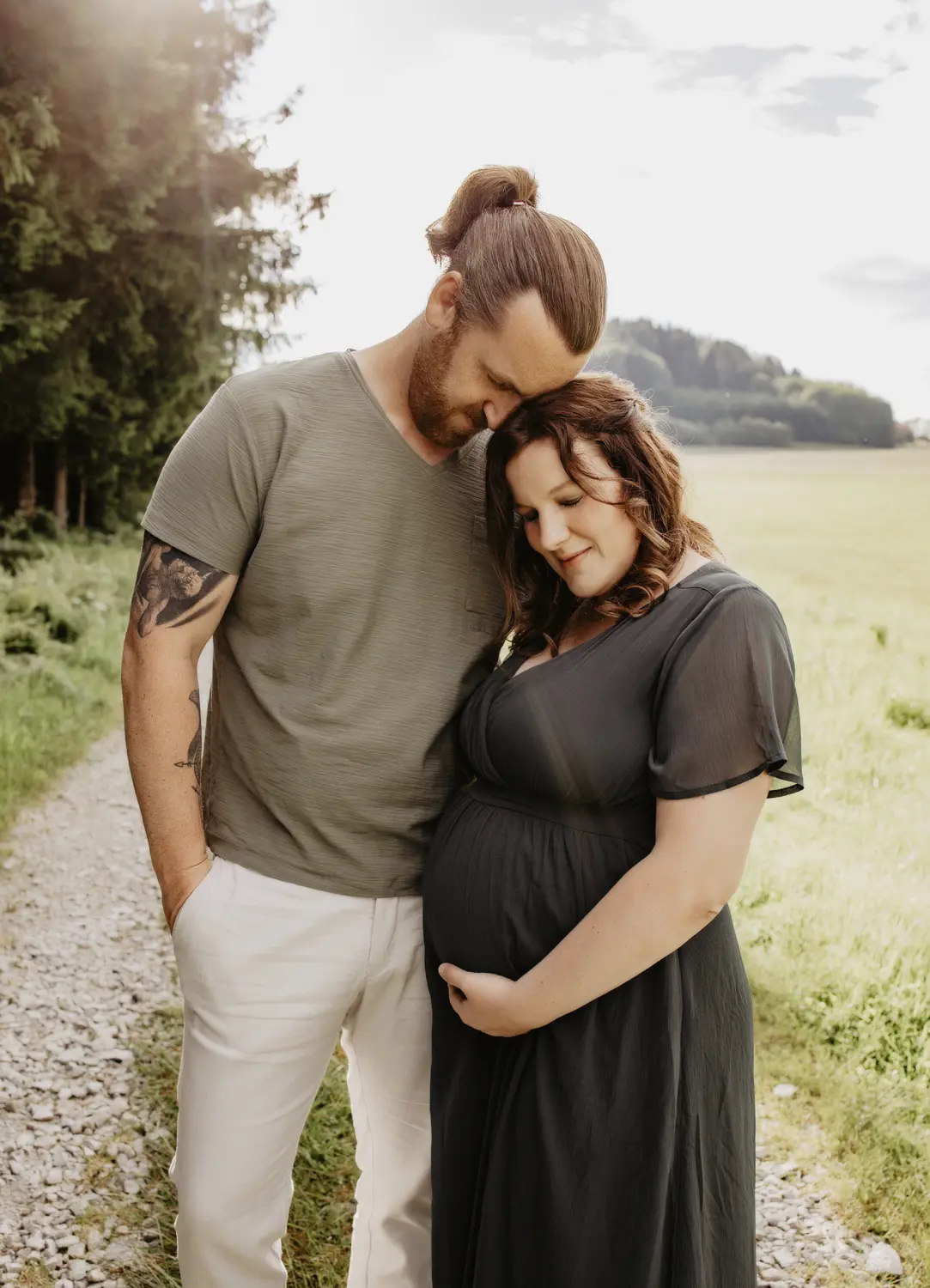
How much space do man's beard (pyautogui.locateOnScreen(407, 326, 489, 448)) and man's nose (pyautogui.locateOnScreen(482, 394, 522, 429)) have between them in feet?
0.05

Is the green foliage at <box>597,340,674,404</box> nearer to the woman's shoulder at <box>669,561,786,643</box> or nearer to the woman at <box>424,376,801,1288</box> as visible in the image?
the woman at <box>424,376,801,1288</box>

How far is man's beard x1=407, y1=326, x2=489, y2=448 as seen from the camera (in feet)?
6.68

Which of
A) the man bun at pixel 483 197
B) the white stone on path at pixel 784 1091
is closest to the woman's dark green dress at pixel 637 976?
the man bun at pixel 483 197

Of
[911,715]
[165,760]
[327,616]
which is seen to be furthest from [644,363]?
[165,760]

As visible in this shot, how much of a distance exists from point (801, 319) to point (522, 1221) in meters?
6.08

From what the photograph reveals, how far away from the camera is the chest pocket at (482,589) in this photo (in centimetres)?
222

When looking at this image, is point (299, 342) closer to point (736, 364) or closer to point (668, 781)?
point (736, 364)

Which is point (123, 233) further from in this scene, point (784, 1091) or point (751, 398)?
point (784, 1091)

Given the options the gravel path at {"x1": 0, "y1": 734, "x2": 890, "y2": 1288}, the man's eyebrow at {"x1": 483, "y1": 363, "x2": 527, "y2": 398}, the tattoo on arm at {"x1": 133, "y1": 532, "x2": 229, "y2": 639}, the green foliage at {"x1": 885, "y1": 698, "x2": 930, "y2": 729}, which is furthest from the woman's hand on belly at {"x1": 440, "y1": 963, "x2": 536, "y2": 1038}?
the green foliage at {"x1": 885, "y1": 698, "x2": 930, "y2": 729}

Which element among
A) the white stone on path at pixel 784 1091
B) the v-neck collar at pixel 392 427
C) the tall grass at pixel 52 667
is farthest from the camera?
the tall grass at pixel 52 667

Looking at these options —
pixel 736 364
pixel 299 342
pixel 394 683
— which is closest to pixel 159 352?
pixel 299 342

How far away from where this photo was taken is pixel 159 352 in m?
14.9

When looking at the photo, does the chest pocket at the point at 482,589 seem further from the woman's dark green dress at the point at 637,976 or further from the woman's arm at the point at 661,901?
the woman's arm at the point at 661,901

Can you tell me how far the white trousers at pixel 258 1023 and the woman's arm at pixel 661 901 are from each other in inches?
19.0
